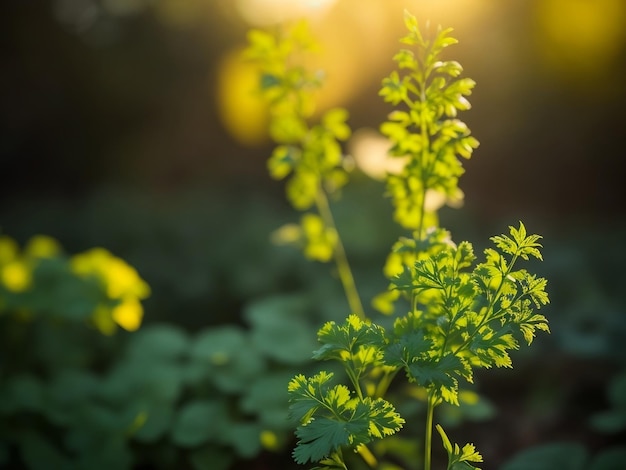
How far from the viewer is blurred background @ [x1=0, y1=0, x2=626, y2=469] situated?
2.45 metres

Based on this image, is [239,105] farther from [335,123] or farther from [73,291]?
[335,123]

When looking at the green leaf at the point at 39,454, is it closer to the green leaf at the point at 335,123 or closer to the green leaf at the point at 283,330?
the green leaf at the point at 283,330

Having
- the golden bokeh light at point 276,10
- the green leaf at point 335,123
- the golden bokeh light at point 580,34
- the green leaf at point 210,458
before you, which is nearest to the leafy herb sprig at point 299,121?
the green leaf at point 335,123

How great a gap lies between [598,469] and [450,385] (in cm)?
88

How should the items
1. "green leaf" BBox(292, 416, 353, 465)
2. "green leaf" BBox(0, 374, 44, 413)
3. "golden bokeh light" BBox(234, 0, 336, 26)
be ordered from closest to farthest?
"green leaf" BBox(292, 416, 353, 465) → "green leaf" BBox(0, 374, 44, 413) → "golden bokeh light" BBox(234, 0, 336, 26)

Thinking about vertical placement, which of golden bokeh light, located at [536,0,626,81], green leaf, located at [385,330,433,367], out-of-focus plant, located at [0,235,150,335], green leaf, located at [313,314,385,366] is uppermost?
golden bokeh light, located at [536,0,626,81]

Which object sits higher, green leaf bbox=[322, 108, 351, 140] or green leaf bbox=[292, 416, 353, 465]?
green leaf bbox=[322, 108, 351, 140]

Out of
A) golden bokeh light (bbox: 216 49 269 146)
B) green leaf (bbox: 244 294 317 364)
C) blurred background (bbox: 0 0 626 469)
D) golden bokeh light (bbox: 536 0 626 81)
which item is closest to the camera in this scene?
green leaf (bbox: 244 294 317 364)

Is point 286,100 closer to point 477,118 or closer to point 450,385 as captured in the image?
point 450,385

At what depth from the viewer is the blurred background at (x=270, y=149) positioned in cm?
245

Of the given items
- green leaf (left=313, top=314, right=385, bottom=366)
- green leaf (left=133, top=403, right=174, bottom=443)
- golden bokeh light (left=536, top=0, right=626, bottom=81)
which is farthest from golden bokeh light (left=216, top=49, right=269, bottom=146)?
green leaf (left=313, top=314, right=385, bottom=366)

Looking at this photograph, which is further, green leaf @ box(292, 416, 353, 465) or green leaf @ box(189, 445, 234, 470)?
green leaf @ box(189, 445, 234, 470)

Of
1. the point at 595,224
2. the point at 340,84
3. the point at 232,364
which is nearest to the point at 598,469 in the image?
the point at 232,364

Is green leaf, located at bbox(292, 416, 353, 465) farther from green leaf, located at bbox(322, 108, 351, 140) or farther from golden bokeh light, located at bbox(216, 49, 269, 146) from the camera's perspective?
golden bokeh light, located at bbox(216, 49, 269, 146)
